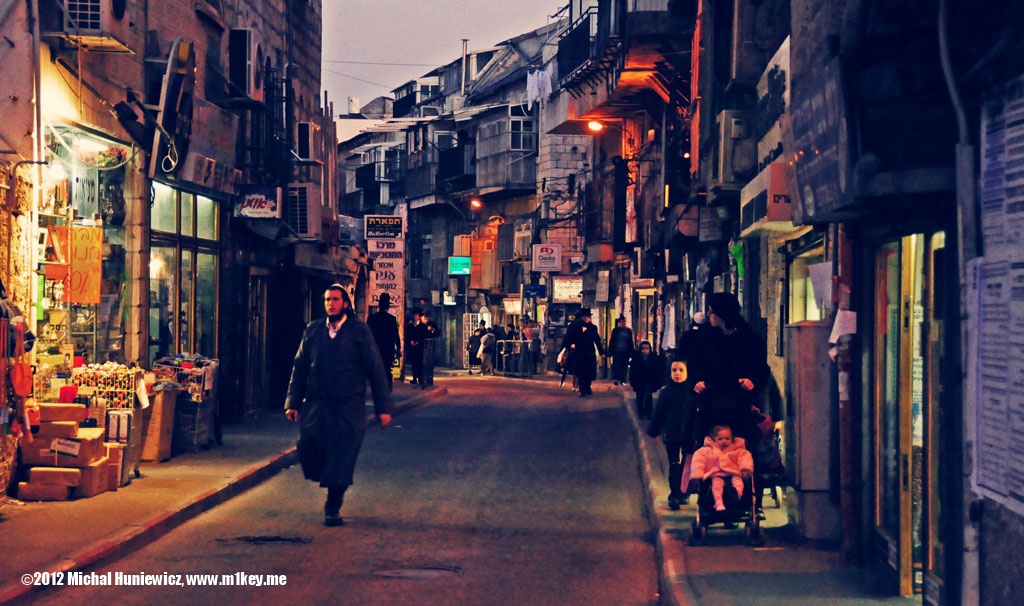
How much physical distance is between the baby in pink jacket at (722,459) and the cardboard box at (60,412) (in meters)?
5.61

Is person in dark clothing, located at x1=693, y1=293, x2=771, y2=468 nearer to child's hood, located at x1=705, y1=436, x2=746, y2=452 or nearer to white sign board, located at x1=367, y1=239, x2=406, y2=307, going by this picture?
child's hood, located at x1=705, y1=436, x2=746, y2=452

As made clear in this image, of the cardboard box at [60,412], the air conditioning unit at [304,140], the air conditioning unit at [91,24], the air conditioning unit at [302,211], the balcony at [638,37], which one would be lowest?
the cardboard box at [60,412]

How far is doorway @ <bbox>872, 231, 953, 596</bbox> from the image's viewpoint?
7.62m

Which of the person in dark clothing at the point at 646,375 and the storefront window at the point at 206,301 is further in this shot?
the person in dark clothing at the point at 646,375

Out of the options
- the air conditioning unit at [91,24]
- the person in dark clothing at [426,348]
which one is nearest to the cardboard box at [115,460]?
the air conditioning unit at [91,24]

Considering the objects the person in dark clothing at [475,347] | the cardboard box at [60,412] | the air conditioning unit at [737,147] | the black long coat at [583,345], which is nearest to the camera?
the cardboard box at [60,412]

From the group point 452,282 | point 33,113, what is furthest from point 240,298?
point 452,282

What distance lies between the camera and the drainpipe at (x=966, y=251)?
6066 mm

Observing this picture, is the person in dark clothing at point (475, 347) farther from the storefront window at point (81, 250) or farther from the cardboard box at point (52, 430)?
the cardboard box at point (52, 430)

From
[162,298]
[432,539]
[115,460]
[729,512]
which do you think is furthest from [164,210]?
[729,512]

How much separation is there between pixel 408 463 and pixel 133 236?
4246 mm

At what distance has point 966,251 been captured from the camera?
609 centimetres

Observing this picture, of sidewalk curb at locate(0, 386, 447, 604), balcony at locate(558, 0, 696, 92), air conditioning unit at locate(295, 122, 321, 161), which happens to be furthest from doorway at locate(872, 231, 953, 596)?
air conditioning unit at locate(295, 122, 321, 161)

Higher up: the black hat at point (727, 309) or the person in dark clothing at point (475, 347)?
the black hat at point (727, 309)
